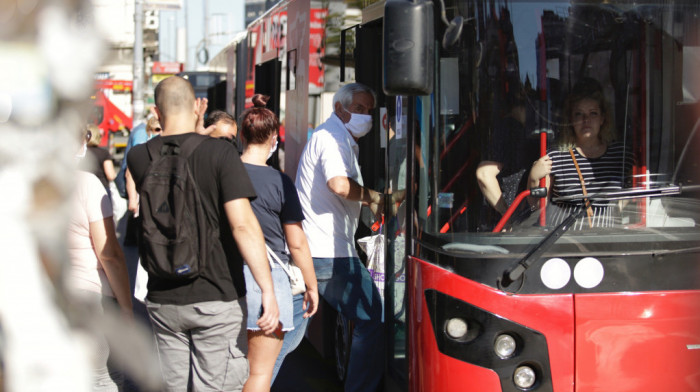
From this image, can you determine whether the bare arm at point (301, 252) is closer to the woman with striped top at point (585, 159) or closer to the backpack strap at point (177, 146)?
the backpack strap at point (177, 146)

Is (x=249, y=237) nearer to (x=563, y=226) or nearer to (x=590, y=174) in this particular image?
(x=563, y=226)

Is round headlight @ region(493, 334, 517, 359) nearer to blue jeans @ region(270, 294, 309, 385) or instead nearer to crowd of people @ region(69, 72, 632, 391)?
crowd of people @ region(69, 72, 632, 391)

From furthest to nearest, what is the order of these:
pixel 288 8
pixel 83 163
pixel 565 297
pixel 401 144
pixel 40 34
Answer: pixel 288 8 < pixel 401 144 < pixel 565 297 < pixel 83 163 < pixel 40 34

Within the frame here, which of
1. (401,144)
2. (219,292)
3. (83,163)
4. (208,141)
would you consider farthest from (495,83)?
(83,163)

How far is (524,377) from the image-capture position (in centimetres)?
316

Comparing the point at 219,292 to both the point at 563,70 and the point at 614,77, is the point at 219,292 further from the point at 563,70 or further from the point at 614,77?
the point at 614,77

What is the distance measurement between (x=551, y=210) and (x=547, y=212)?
2 centimetres

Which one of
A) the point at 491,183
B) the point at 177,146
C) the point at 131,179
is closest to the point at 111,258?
the point at 177,146

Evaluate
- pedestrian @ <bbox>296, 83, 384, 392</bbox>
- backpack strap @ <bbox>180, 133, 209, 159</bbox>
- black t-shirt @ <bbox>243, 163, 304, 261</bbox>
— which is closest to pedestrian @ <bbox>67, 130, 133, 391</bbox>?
backpack strap @ <bbox>180, 133, 209, 159</bbox>

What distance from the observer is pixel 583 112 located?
128 inches

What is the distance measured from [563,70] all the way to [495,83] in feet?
0.98

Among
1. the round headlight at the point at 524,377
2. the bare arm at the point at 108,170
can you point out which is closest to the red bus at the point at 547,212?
the round headlight at the point at 524,377

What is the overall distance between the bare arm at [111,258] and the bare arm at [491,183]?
5.50 feet

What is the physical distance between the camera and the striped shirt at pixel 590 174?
324 centimetres
